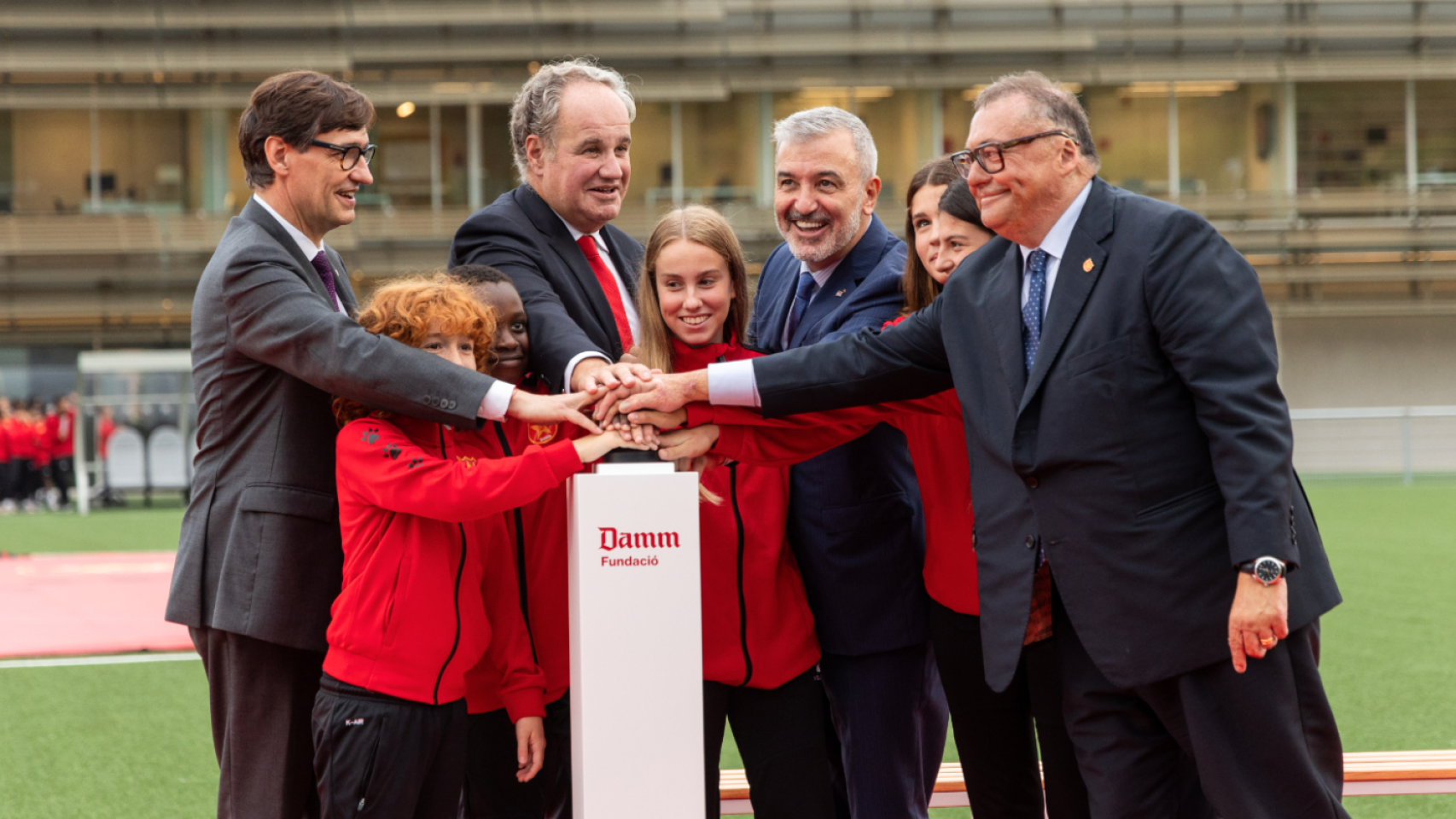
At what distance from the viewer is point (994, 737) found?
3285 millimetres

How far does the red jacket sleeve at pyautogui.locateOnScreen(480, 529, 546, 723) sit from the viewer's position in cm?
299

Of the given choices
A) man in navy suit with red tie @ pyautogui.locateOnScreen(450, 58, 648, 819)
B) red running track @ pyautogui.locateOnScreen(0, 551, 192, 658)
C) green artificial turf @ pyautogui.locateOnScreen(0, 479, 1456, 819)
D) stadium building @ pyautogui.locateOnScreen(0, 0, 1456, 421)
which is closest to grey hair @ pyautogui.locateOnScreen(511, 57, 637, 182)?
man in navy suit with red tie @ pyautogui.locateOnScreen(450, 58, 648, 819)

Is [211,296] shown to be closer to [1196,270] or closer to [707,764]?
[707,764]

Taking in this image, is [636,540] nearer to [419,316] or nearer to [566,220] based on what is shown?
[419,316]

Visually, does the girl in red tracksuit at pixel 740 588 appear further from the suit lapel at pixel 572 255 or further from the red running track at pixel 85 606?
the red running track at pixel 85 606

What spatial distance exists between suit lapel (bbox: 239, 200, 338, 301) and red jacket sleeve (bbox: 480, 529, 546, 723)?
0.81m

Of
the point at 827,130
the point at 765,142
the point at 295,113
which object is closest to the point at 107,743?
the point at 295,113

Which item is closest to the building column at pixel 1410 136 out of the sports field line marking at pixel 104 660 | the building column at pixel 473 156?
the building column at pixel 473 156

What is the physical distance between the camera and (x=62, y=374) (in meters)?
24.5

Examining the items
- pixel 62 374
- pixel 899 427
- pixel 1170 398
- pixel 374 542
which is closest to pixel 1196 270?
pixel 1170 398

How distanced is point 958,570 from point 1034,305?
0.76m

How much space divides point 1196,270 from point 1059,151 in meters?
0.45

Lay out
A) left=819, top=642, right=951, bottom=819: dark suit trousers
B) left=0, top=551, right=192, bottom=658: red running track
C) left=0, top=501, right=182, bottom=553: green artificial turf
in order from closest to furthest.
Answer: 1. left=819, top=642, right=951, bottom=819: dark suit trousers
2. left=0, top=551, right=192, bottom=658: red running track
3. left=0, top=501, right=182, bottom=553: green artificial turf

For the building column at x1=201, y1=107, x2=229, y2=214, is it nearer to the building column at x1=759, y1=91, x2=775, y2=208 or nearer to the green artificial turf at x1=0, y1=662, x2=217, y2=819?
the building column at x1=759, y1=91, x2=775, y2=208
